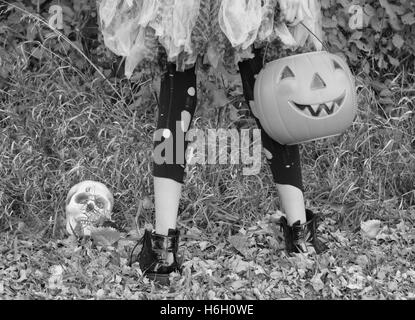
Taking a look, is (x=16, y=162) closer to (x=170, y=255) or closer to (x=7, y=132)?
(x=7, y=132)

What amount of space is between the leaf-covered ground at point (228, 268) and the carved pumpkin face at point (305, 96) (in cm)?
53

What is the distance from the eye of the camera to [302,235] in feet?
10.8

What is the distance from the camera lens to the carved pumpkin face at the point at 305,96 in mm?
2994

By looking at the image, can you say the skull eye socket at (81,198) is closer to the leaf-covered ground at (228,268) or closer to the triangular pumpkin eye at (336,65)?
the leaf-covered ground at (228,268)

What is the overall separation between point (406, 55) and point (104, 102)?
1.64m

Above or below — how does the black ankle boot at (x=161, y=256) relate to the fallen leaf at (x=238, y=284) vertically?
above

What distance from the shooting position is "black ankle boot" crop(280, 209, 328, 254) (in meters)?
3.29

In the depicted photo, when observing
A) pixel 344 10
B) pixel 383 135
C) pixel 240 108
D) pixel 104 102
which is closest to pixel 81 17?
pixel 104 102

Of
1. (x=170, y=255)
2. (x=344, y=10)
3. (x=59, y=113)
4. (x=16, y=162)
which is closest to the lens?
(x=170, y=255)

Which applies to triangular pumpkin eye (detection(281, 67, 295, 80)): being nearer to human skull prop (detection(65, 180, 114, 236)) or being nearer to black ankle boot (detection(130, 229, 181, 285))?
black ankle boot (detection(130, 229, 181, 285))

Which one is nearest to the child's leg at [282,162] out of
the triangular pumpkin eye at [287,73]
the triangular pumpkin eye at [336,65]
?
the triangular pumpkin eye at [287,73]

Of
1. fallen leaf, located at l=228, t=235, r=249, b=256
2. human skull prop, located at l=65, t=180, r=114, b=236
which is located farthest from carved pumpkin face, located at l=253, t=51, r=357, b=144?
human skull prop, located at l=65, t=180, r=114, b=236

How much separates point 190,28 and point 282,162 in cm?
61

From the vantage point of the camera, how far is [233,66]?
3115mm
